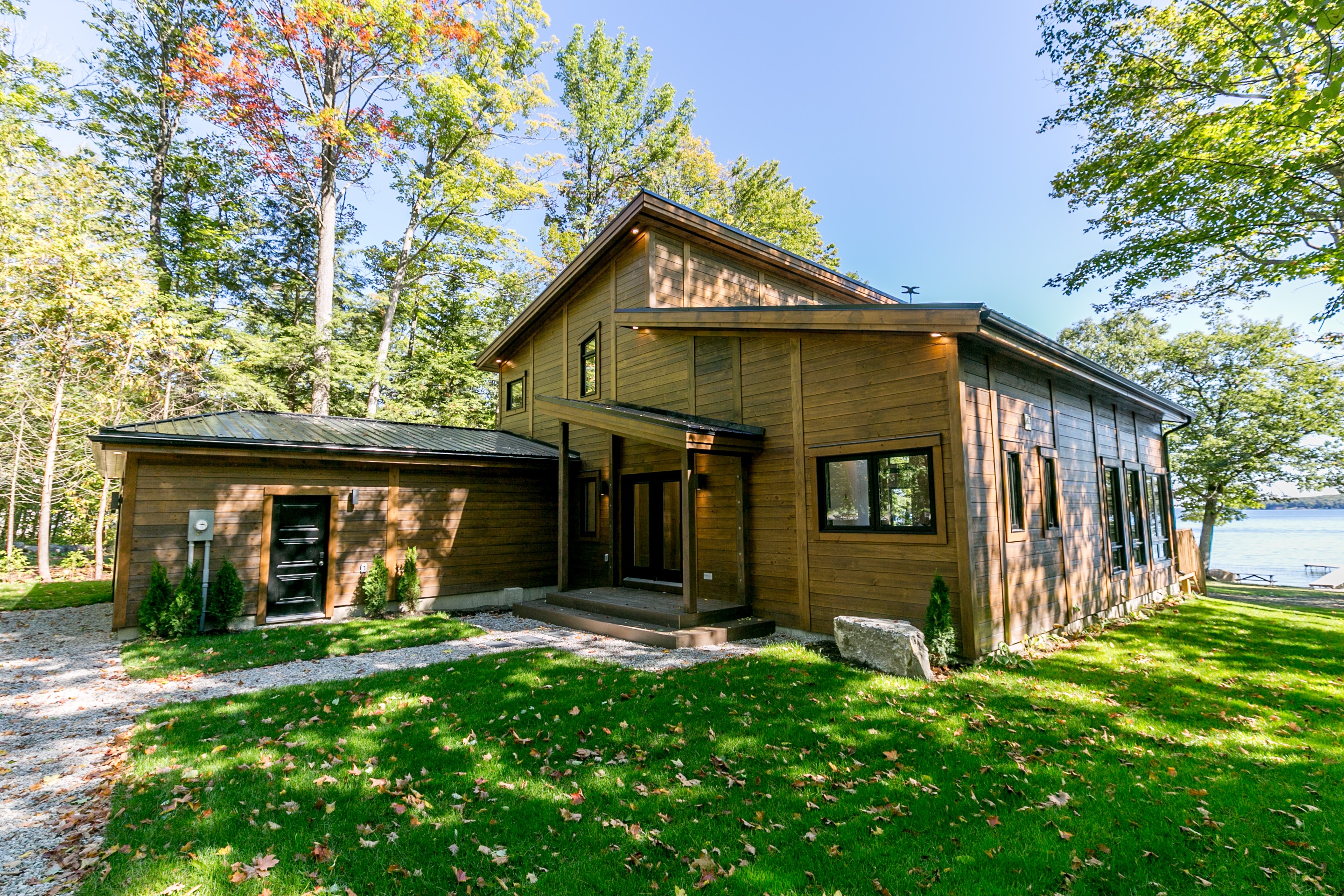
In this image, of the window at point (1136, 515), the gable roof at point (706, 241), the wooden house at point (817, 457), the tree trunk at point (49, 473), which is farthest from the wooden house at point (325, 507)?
the window at point (1136, 515)

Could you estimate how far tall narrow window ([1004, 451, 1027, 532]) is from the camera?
763cm

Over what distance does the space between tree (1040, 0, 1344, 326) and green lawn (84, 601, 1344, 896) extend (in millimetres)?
7867

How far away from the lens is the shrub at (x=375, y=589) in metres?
10.1

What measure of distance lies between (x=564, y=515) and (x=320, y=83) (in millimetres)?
18175

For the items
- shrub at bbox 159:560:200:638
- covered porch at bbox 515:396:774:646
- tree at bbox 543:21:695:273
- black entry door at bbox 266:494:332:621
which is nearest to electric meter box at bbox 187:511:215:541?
shrub at bbox 159:560:200:638

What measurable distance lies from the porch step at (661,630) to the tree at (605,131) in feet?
60.3

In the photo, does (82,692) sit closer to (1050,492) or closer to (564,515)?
(564,515)

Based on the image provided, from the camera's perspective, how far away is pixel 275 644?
26.5ft

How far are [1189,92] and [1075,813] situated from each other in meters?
13.6

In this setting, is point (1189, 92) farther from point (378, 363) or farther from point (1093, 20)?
point (378, 363)

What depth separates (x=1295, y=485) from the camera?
20234mm

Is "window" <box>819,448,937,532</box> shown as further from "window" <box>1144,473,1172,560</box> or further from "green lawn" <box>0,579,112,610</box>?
"green lawn" <box>0,579,112,610</box>

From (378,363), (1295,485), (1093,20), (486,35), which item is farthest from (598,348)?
(1295,485)

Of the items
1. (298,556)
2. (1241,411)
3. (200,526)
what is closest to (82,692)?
(200,526)
